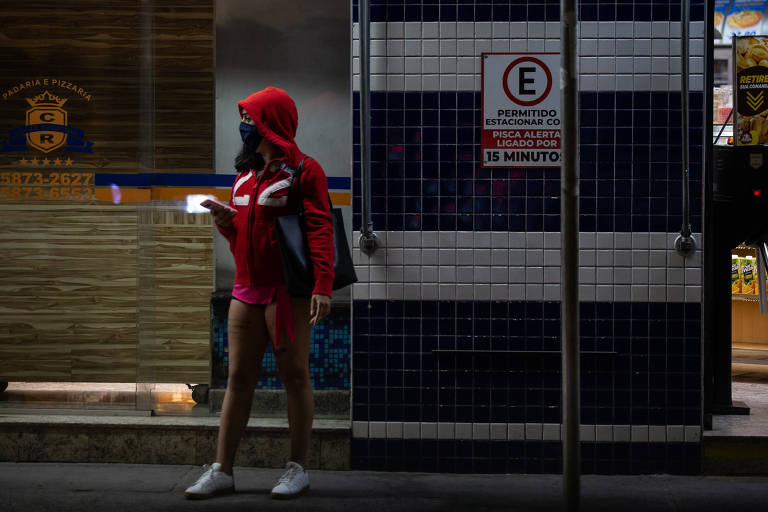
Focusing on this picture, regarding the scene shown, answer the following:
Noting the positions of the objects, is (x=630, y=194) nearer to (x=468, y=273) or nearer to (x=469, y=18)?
(x=468, y=273)

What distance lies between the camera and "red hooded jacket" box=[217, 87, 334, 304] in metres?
4.95

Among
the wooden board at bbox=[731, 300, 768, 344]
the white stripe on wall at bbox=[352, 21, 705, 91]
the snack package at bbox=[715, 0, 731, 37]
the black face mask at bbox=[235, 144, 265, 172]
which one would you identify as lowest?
the wooden board at bbox=[731, 300, 768, 344]

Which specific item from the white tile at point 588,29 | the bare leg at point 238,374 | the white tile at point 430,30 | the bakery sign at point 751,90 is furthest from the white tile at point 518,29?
the bare leg at point 238,374

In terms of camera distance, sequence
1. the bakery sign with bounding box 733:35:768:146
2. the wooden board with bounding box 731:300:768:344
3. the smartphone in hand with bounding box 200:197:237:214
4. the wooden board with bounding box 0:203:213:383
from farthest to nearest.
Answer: the wooden board with bounding box 731:300:768:344 < the bakery sign with bounding box 733:35:768:146 < the wooden board with bounding box 0:203:213:383 < the smartphone in hand with bounding box 200:197:237:214

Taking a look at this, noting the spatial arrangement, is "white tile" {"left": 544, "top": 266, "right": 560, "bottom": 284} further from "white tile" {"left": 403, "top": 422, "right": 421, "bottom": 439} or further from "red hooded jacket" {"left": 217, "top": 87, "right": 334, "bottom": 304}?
"red hooded jacket" {"left": 217, "top": 87, "right": 334, "bottom": 304}

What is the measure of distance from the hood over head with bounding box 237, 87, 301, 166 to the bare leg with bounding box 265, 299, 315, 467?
0.78 metres

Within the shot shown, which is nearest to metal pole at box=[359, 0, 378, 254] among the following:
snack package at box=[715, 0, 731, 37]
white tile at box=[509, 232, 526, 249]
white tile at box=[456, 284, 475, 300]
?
white tile at box=[456, 284, 475, 300]

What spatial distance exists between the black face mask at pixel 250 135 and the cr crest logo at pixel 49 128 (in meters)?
1.67

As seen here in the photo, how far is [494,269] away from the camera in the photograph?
5688 millimetres

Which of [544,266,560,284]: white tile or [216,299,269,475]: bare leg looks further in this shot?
[544,266,560,284]: white tile

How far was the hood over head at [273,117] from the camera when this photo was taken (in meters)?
5.02

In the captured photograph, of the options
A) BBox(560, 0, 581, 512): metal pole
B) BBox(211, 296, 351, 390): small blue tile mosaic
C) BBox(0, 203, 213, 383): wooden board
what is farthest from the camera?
BBox(0, 203, 213, 383): wooden board

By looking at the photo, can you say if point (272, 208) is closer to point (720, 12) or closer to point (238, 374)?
point (238, 374)

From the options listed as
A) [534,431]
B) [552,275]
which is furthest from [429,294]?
[534,431]
